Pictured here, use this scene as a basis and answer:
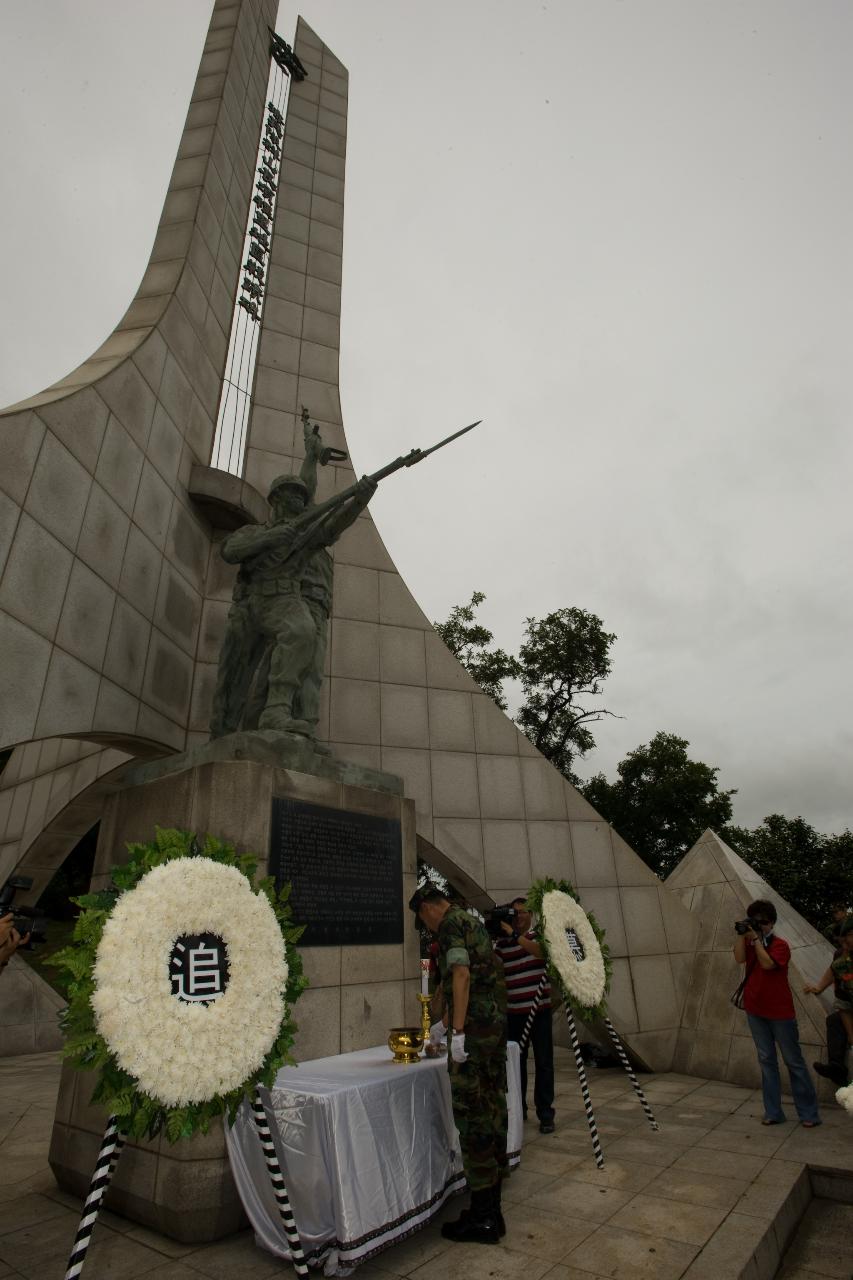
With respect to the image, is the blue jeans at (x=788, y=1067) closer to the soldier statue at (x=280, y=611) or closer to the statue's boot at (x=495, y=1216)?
the statue's boot at (x=495, y=1216)

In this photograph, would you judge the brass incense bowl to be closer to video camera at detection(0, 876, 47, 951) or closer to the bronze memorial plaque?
the bronze memorial plaque

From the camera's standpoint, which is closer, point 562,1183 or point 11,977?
point 562,1183

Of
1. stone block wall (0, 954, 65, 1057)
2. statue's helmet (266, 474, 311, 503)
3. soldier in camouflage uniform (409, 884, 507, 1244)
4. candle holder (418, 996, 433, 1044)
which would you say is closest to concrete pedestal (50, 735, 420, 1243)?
candle holder (418, 996, 433, 1044)

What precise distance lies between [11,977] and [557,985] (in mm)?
9310

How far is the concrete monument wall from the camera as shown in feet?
20.4

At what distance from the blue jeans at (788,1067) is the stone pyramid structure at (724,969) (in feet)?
4.04

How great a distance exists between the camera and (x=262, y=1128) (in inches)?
117

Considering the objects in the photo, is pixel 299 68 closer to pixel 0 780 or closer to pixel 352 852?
pixel 0 780

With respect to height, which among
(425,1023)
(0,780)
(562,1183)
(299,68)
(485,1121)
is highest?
(299,68)

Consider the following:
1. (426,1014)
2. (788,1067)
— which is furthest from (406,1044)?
(788,1067)

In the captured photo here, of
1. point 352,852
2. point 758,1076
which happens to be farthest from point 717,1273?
point 758,1076

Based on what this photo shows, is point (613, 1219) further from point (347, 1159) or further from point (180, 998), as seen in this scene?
point (180, 998)

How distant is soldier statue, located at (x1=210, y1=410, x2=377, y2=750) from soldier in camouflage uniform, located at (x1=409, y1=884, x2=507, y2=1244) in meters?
2.39

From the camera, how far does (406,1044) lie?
13.4ft
